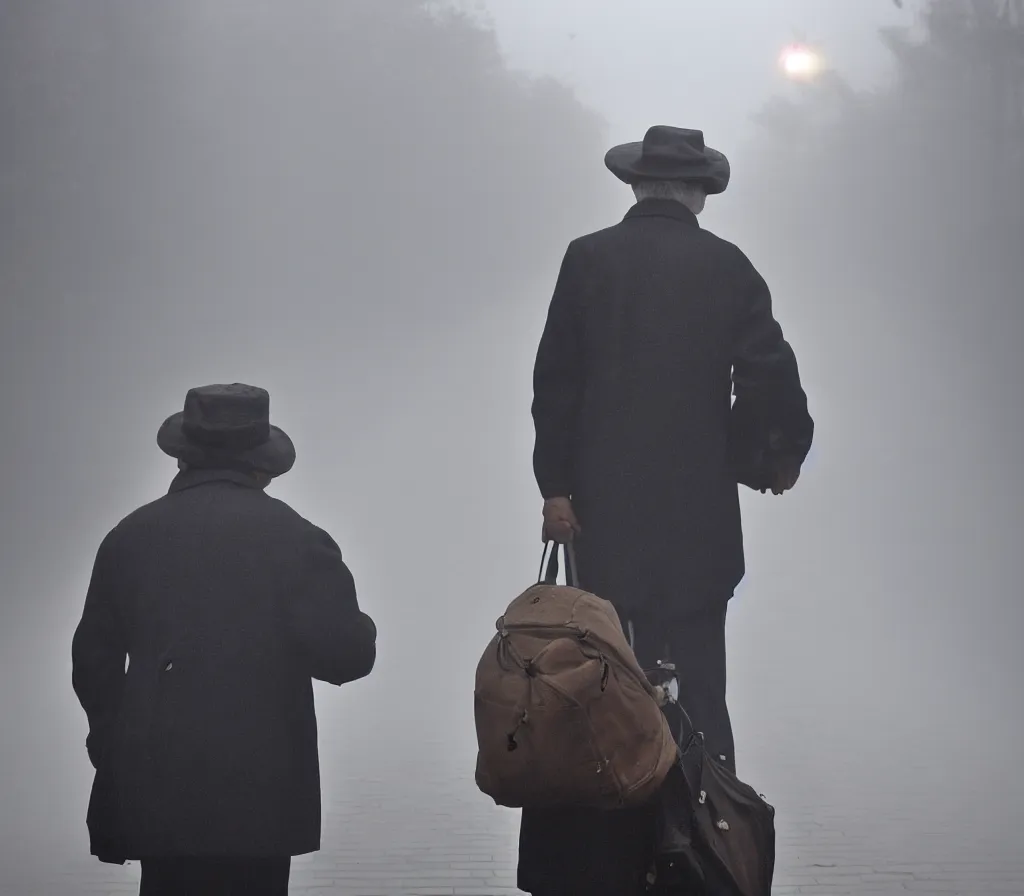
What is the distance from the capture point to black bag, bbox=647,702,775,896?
336 centimetres

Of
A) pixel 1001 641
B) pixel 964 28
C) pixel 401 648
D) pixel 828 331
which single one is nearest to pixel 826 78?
pixel 964 28

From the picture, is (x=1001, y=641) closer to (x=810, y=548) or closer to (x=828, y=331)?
(x=810, y=548)

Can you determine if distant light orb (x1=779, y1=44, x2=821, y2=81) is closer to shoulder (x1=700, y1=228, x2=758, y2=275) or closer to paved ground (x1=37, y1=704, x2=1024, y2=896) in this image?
paved ground (x1=37, y1=704, x2=1024, y2=896)

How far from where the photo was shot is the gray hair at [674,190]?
438 cm

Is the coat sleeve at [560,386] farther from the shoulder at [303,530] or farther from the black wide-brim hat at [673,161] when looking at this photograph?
the shoulder at [303,530]

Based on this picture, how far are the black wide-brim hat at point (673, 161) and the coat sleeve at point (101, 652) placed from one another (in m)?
1.53

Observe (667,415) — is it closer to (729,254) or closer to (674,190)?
(729,254)

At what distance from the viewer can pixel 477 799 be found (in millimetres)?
9164

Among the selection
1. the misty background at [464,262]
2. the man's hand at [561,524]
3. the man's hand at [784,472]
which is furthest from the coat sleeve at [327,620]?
the misty background at [464,262]

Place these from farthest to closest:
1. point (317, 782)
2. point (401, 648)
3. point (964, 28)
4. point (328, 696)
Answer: point (964, 28), point (401, 648), point (328, 696), point (317, 782)

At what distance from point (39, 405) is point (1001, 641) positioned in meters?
11.3

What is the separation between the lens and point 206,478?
4.05 metres

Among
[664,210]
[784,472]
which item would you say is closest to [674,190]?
[664,210]

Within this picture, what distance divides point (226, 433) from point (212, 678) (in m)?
0.57
